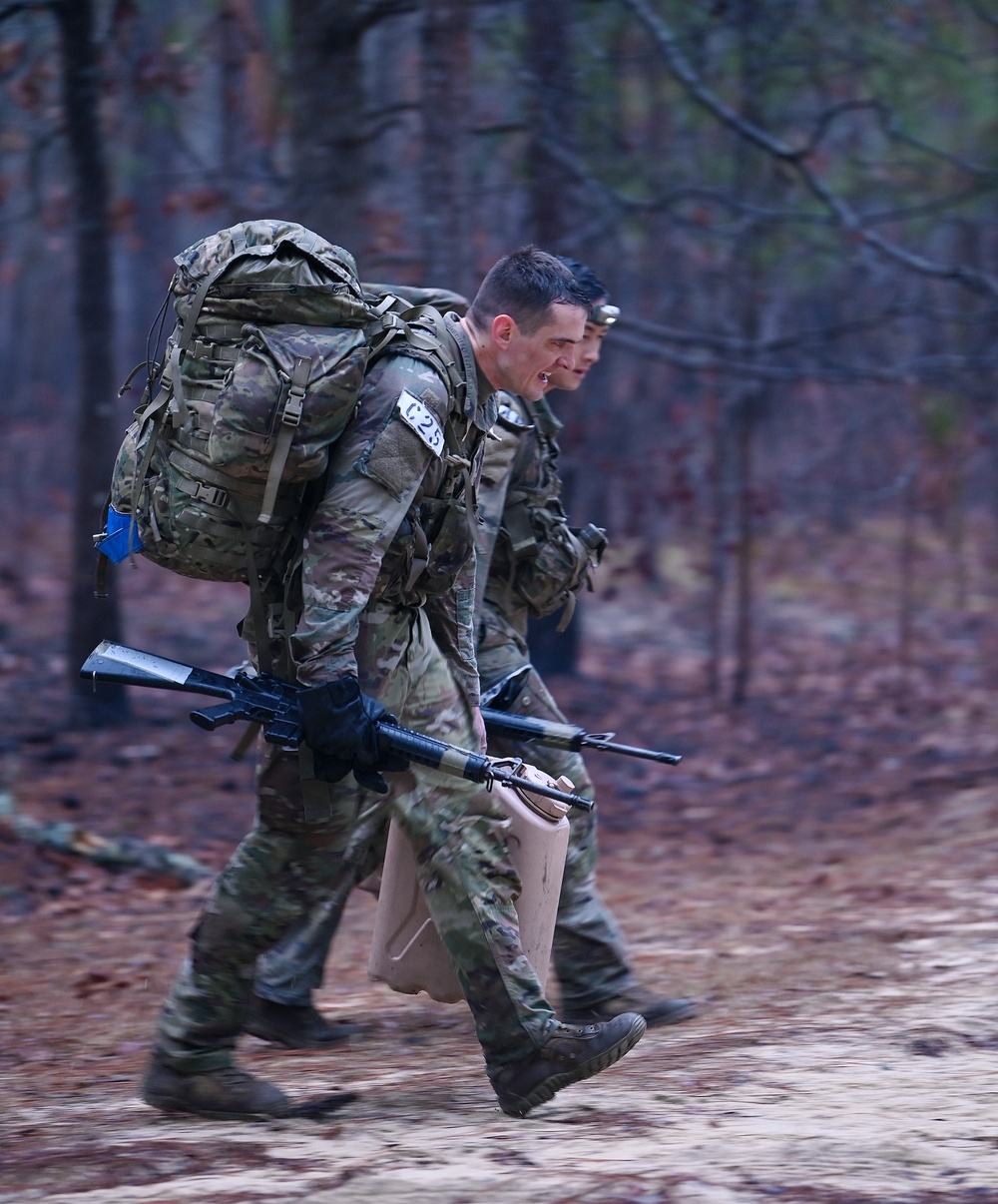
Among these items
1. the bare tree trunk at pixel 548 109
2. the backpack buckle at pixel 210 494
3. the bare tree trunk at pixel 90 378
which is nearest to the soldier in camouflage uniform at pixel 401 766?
the backpack buckle at pixel 210 494

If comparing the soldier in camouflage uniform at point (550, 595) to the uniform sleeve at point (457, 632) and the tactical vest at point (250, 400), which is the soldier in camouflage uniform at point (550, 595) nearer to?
the uniform sleeve at point (457, 632)

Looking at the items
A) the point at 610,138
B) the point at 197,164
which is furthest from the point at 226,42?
the point at 610,138

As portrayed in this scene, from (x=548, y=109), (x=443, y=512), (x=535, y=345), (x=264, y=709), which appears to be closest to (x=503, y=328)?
(x=535, y=345)

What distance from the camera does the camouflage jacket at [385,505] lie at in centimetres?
360

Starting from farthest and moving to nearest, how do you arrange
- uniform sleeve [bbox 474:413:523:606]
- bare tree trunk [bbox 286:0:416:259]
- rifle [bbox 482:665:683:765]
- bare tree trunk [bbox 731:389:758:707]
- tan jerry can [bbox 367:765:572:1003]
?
bare tree trunk [bbox 731:389:758:707] → bare tree trunk [bbox 286:0:416:259] → uniform sleeve [bbox 474:413:523:606] → rifle [bbox 482:665:683:765] → tan jerry can [bbox 367:765:572:1003]

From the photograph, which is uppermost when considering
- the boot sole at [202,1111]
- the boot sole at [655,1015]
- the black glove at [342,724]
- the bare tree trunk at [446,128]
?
the bare tree trunk at [446,128]

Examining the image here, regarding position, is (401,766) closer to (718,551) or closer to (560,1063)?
(560,1063)

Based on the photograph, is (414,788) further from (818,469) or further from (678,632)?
(818,469)

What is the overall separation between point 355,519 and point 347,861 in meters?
0.93

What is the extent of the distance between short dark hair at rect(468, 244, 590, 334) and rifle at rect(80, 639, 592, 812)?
3.52 ft

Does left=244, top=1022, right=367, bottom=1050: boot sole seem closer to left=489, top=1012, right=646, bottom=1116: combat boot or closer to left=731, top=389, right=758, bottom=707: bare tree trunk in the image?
left=489, top=1012, right=646, bottom=1116: combat boot

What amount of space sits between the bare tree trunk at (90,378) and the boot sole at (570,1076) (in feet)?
20.8

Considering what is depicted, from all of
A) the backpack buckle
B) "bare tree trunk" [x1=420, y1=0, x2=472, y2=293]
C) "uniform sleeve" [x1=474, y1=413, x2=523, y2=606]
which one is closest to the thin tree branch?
"bare tree trunk" [x1=420, y1=0, x2=472, y2=293]

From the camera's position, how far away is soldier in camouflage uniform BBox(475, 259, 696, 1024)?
4.88 m
